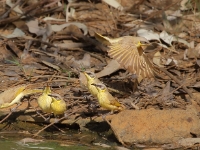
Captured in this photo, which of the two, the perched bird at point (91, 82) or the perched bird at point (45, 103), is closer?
the perched bird at point (45, 103)

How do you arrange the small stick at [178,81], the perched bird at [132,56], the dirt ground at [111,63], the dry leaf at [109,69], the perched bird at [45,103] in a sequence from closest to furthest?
1. the dirt ground at [111,63]
2. the perched bird at [45,103]
3. the perched bird at [132,56]
4. the small stick at [178,81]
5. the dry leaf at [109,69]

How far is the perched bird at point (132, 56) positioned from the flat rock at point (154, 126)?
38.3 inches

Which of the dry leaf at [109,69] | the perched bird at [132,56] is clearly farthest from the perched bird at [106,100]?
the dry leaf at [109,69]

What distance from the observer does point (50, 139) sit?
25.4ft

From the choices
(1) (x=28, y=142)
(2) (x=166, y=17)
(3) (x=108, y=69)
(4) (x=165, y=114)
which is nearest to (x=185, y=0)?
(2) (x=166, y=17)

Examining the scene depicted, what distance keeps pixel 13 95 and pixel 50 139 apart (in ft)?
2.71

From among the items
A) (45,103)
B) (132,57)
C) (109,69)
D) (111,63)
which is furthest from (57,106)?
(111,63)

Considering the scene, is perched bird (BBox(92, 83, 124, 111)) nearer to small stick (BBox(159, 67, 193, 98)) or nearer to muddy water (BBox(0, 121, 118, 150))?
muddy water (BBox(0, 121, 118, 150))

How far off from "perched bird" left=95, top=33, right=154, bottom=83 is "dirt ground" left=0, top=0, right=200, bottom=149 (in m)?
0.02

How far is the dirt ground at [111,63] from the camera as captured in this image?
764 centimetres

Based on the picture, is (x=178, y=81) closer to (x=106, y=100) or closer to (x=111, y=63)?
(x=111, y=63)

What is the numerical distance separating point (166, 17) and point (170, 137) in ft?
13.5

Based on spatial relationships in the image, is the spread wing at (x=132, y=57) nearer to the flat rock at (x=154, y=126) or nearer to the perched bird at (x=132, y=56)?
the perched bird at (x=132, y=56)

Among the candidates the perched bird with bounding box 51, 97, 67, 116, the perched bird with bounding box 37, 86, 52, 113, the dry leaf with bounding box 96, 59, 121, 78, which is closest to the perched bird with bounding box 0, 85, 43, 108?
the perched bird with bounding box 37, 86, 52, 113
